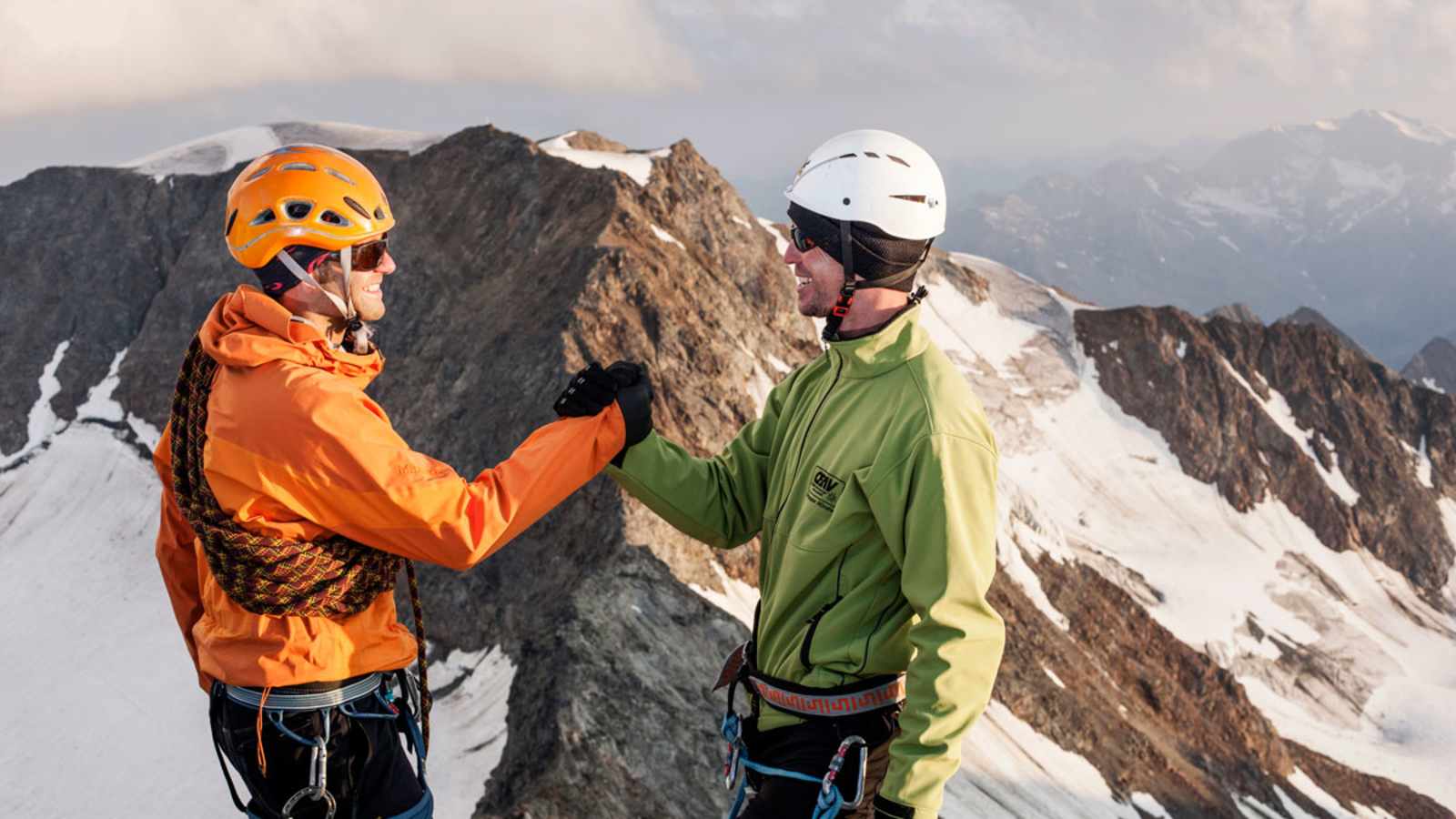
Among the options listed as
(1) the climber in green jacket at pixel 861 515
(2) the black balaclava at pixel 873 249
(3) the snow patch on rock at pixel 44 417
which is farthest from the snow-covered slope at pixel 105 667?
(2) the black balaclava at pixel 873 249

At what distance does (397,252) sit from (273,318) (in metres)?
42.5

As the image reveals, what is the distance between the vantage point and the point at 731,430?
34469mm

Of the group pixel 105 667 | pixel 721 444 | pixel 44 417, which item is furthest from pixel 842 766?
pixel 44 417

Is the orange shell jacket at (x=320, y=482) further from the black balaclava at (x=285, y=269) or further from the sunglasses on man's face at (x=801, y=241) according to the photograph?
the sunglasses on man's face at (x=801, y=241)

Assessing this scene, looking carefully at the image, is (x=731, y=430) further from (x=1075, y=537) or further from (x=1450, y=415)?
(x=1450, y=415)

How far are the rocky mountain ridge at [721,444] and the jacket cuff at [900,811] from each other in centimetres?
1361

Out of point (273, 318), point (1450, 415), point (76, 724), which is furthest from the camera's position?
point (1450, 415)

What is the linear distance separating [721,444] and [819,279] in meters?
27.4

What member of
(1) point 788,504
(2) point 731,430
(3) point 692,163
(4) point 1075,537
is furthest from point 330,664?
(4) point 1075,537

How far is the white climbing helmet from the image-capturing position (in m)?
6.18

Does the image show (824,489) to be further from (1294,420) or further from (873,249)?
(1294,420)

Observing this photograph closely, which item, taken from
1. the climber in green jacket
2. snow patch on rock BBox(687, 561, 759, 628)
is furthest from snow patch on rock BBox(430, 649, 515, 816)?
the climber in green jacket

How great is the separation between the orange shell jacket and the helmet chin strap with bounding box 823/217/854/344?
175cm

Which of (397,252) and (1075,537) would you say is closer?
(397,252)
